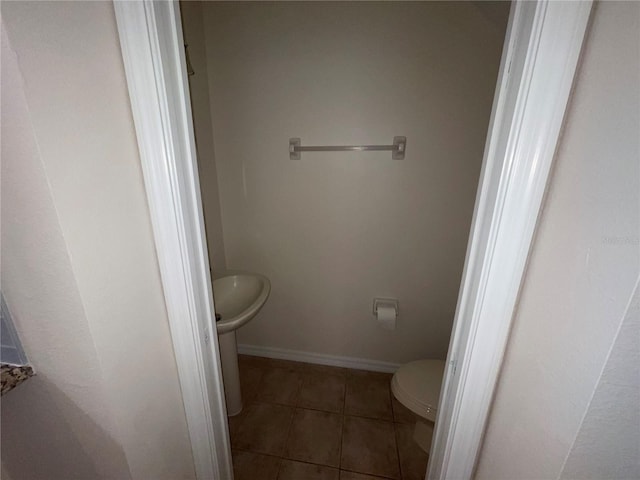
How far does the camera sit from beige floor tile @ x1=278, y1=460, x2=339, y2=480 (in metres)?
1.32

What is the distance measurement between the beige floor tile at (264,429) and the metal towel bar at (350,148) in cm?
156

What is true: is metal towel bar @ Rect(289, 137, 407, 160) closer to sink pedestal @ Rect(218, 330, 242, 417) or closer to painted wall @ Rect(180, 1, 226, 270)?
painted wall @ Rect(180, 1, 226, 270)

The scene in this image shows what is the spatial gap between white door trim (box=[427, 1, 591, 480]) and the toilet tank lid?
456mm

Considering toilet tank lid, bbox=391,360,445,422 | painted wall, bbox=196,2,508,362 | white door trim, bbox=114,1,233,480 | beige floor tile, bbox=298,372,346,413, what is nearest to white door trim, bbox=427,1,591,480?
toilet tank lid, bbox=391,360,445,422

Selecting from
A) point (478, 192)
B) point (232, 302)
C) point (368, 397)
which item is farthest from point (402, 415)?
point (478, 192)

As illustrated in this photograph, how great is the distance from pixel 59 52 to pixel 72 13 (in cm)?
8

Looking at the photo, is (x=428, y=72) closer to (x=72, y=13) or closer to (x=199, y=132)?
(x=199, y=132)

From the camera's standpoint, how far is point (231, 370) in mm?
1544

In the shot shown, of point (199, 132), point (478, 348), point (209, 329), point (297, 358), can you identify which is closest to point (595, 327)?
point (478, 348)

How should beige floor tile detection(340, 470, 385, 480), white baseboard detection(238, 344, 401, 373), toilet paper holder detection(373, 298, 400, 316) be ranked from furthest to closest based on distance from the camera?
1. white baseboard detection(238, 344, 401, 373)
2. toilet paper holder detection(373, 298, 400, 316)
3. beige floor tile detection(340, 470, 385, 480)

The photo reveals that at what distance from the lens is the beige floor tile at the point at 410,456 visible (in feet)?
4.39

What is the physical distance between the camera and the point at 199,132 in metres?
1.49

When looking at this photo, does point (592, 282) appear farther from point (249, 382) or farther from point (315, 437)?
point (249, 382)

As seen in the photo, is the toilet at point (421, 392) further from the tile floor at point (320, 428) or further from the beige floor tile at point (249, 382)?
the beige floor tile at point (249, 382)
